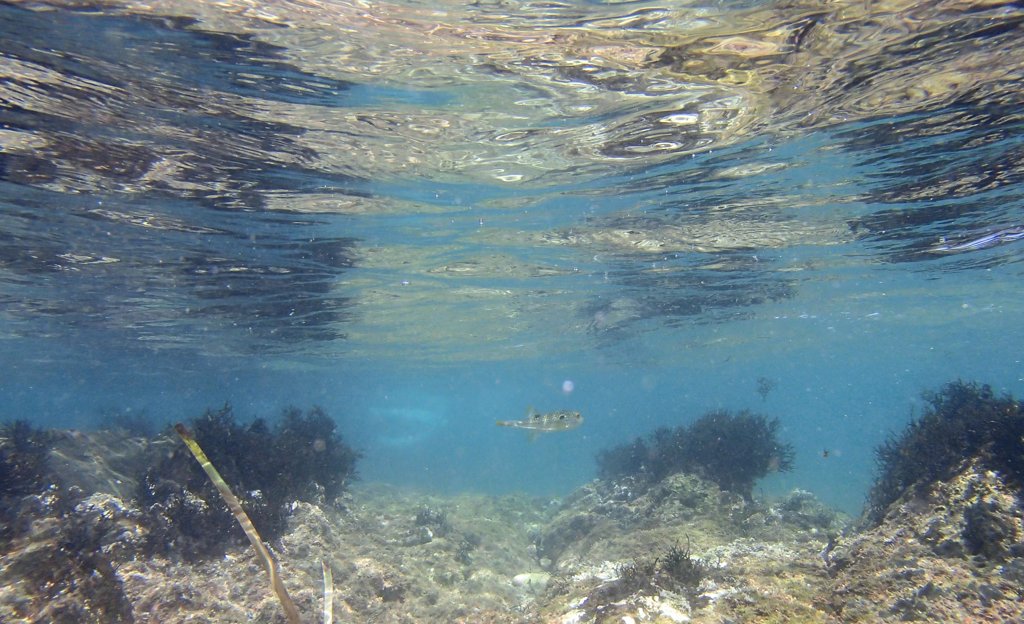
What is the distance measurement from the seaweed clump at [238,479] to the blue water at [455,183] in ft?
17.9

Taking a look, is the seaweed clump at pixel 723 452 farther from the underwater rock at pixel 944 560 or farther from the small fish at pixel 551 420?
the underwater rock at pixel 944 560

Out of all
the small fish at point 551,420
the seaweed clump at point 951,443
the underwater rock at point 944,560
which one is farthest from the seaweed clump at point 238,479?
the seaweed clump at point 951,443

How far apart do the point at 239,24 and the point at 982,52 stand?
11114mm

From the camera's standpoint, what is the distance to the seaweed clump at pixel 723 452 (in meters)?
17.1

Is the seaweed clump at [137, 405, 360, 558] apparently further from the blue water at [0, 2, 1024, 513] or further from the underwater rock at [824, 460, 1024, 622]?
the underwater rock at [824, 460, 1024, 622]

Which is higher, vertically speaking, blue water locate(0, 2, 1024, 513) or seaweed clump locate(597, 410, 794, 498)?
blue water locate(0, 2, 1024, 513)

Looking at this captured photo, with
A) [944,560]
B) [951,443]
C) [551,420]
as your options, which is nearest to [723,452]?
[551,420]

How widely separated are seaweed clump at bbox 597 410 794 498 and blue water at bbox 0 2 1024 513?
2740mm

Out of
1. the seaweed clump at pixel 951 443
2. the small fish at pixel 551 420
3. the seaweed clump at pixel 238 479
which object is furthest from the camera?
the small fish at pixel 551 420

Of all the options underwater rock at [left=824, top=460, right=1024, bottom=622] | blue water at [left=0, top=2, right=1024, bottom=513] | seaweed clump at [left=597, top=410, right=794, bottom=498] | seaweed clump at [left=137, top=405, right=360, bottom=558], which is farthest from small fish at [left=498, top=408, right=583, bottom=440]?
seaweed clump at [left=597, top=410, right=794, bottom=498]

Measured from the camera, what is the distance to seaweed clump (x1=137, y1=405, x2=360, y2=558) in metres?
9.20

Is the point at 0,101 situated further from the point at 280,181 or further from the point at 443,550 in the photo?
the point at 443,550

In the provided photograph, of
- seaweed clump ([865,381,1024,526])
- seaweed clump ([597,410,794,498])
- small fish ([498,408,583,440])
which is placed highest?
seaweed clump ([865,381,1024,526])

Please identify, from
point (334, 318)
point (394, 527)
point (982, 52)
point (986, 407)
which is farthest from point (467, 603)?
point (334, 318)
